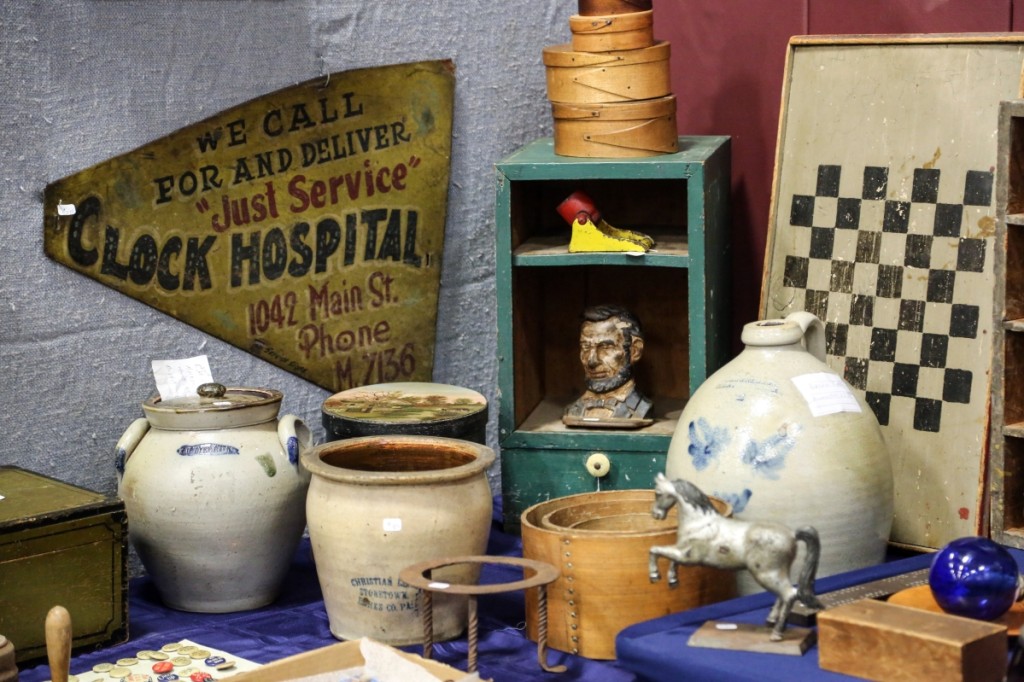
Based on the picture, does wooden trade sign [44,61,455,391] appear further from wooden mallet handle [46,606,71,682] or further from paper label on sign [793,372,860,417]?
paper label on sign [793,372,860,417]

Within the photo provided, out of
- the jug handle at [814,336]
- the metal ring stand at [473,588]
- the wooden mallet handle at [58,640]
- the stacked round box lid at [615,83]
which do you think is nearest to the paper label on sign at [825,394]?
the jug handle at [814,336]

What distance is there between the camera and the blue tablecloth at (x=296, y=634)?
2.19 metres

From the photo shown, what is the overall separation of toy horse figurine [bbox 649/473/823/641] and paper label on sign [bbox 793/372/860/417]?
340 mm

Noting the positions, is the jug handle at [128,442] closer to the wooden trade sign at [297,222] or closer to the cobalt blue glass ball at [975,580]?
the wooden trade sign at [297,222]

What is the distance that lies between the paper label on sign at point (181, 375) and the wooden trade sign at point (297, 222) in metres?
0.09

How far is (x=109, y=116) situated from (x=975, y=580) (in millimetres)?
1667

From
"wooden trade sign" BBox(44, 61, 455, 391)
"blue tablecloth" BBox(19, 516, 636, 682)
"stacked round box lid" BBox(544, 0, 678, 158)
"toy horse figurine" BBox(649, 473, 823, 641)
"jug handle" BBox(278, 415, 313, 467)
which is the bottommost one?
"blue tablecloth" BBox(19, 516, 636, 682)

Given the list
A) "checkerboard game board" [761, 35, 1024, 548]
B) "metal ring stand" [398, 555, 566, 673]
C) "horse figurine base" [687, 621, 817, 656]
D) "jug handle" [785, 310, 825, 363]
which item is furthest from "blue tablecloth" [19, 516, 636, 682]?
"checkerboard game board" [761, 35, 1024, 548]

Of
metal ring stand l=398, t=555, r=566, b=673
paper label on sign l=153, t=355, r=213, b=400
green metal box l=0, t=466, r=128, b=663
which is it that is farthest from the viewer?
paper label on sign l=153, t=355, r=213, b=400

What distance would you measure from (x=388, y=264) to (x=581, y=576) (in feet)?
3.42

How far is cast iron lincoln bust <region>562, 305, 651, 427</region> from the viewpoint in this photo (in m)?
2.79

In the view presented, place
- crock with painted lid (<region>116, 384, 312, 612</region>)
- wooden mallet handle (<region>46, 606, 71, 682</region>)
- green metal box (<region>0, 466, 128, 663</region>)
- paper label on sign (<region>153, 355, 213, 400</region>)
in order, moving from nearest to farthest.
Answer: wooden mallet handle (<region>46, 606, 71, 682</region>) < green metal box (<region>0, 466, 128, 663</region>) < crock with painted lid (<region>116, 384, 312, 612</region>) < paper label on sign (<region>153, 355, 213, 400</region>)

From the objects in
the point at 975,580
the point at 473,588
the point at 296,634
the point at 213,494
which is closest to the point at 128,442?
the point at 213,494

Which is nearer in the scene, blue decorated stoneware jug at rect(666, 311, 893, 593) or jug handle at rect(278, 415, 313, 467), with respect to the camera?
blue decorated stoneware jug at rect(666, 311, 893, 593)
